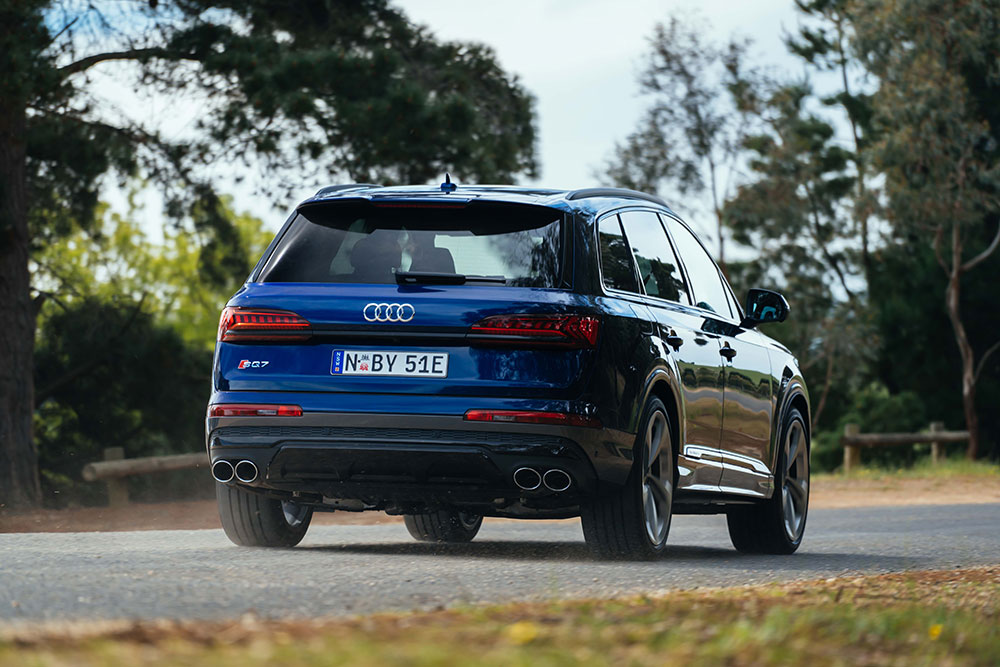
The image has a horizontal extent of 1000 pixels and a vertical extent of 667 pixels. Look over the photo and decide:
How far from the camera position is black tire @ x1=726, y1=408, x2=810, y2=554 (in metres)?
10.5

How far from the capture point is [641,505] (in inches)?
321

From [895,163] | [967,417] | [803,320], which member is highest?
[895,163]

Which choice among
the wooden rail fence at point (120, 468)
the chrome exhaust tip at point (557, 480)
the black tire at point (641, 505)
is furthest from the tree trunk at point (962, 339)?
the chrome exhaust tip at point (557, 480)

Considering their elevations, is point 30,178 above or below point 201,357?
above

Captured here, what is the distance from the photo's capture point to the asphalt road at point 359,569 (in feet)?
19.4

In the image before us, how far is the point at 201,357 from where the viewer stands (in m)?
25.4

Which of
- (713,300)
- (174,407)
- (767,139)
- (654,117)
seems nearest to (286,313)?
(713,300)

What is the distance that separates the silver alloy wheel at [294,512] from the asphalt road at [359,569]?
212 millimetres

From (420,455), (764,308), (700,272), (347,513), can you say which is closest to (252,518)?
(420,455)

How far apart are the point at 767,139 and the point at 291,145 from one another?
24.0 metres

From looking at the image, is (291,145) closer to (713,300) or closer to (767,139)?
(713,300)

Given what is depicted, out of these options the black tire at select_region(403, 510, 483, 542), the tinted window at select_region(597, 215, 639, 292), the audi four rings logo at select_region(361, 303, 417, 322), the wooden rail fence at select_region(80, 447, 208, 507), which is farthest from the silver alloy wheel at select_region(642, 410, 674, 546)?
the wooden rail fence at select_region(80, 447, 208, 507)

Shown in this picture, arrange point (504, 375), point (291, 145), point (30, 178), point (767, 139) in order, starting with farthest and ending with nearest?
point (767, 139) < point (30, 178) < point (291, 145) < point (504, 375)

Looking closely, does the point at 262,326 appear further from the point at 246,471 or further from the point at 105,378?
the point at 105,378
